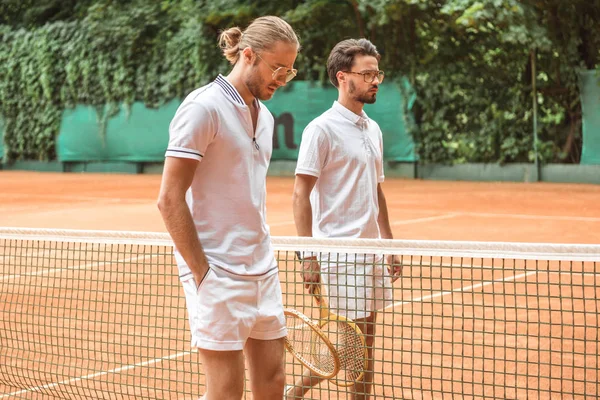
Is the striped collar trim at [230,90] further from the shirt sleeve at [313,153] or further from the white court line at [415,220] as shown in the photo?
the white court line at [415,220]

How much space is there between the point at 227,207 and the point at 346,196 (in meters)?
1.40

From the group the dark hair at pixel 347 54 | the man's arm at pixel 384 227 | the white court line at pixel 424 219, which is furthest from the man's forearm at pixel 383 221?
the white court line at pixel 424 219

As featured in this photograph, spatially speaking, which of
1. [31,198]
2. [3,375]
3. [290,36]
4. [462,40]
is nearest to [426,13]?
[462,40]

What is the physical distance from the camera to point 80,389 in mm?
4992

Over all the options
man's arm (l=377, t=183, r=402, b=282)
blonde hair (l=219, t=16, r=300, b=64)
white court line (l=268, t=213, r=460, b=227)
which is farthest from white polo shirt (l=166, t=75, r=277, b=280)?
white court line (l=268, t=213, r=460, b=227)

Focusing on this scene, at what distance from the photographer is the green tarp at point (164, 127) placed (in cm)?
2253

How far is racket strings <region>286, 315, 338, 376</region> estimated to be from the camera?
3.92 metres

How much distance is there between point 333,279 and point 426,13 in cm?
1922

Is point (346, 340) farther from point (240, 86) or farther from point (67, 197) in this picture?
point (67, 197)

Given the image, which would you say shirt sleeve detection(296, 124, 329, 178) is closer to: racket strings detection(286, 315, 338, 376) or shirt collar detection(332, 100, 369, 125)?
shirt collar detection(332, 100, 369, 125)

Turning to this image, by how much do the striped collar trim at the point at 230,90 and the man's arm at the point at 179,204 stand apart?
0.88 ft

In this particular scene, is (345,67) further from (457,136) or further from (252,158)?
(457,136)

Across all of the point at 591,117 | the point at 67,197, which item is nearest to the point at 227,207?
the point at 67,197

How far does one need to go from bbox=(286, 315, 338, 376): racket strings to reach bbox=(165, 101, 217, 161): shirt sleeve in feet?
4.13
